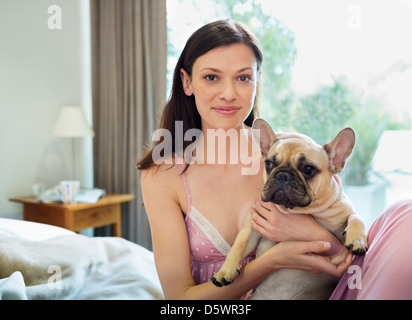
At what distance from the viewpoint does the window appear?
1193mm

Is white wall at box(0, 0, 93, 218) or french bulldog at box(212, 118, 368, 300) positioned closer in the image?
french bulldog at box(212, 118, 368, 300)

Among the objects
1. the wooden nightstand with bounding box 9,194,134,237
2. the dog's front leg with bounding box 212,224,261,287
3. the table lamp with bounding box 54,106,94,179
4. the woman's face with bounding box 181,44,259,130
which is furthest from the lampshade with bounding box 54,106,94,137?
the dog's front leg with bounding box 212,224,261,287

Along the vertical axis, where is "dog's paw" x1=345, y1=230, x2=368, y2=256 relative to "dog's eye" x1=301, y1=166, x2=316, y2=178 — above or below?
below

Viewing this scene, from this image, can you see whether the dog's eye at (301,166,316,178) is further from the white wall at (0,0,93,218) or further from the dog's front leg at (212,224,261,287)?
the white wall at (0,0,93,218)

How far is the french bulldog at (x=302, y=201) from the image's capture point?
63 cm

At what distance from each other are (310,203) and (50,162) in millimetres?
1177

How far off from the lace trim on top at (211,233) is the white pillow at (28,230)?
0.87m

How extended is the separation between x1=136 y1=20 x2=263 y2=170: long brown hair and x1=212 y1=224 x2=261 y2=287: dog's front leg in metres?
0.22

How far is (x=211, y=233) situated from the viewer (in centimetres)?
74

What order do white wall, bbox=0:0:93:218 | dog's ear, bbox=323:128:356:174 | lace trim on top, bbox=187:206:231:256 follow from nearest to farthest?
dog's ear, bbox=323:128:356:174
lace trim on top, bbox=187:206:231:256
white wall, bbox=0:0:93:218

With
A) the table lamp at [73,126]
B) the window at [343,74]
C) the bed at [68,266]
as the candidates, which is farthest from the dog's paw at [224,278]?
the table lamp at [73,126]

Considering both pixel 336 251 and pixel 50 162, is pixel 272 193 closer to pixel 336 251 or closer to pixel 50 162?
pixel 336 251

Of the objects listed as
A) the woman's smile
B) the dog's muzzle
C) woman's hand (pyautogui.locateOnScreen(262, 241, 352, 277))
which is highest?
the woman's smile
